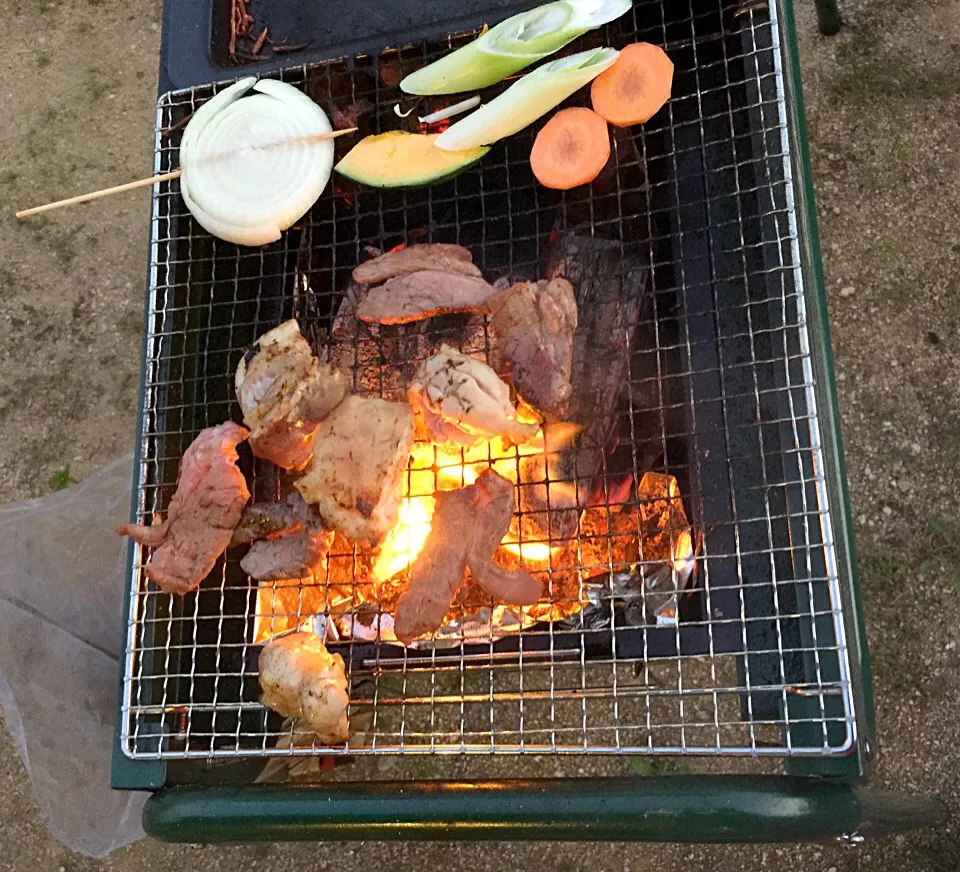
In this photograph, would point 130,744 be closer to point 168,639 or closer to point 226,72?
point 168,639

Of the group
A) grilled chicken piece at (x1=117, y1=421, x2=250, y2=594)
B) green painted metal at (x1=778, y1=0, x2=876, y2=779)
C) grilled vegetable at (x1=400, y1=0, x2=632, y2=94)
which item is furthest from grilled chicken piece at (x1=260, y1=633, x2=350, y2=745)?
grilled vegetable at (x1=400, y1=0, x2=632, y2=94)

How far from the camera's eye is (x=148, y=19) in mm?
4902

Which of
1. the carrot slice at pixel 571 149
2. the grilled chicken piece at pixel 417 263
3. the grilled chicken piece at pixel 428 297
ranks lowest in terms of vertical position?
the grilled chicken piece at pixel 428 297

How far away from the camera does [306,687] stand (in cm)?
233

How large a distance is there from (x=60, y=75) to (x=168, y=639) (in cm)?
397

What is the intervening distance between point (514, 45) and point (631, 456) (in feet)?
4.64

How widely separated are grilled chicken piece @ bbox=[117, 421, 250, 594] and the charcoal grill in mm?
125

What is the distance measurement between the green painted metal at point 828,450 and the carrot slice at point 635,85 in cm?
37

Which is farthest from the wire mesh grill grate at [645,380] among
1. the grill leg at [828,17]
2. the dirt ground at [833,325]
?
the grill leg at [828,17]

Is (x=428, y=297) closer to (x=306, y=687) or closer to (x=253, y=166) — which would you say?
(x=253, y=166)

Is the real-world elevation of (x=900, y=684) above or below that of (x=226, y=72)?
below

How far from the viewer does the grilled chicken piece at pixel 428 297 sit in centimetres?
271

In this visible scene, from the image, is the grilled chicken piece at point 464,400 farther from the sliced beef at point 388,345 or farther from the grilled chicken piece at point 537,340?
the sliced beef at point 388,345

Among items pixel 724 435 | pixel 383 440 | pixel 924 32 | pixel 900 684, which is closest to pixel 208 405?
pixel 383 440
